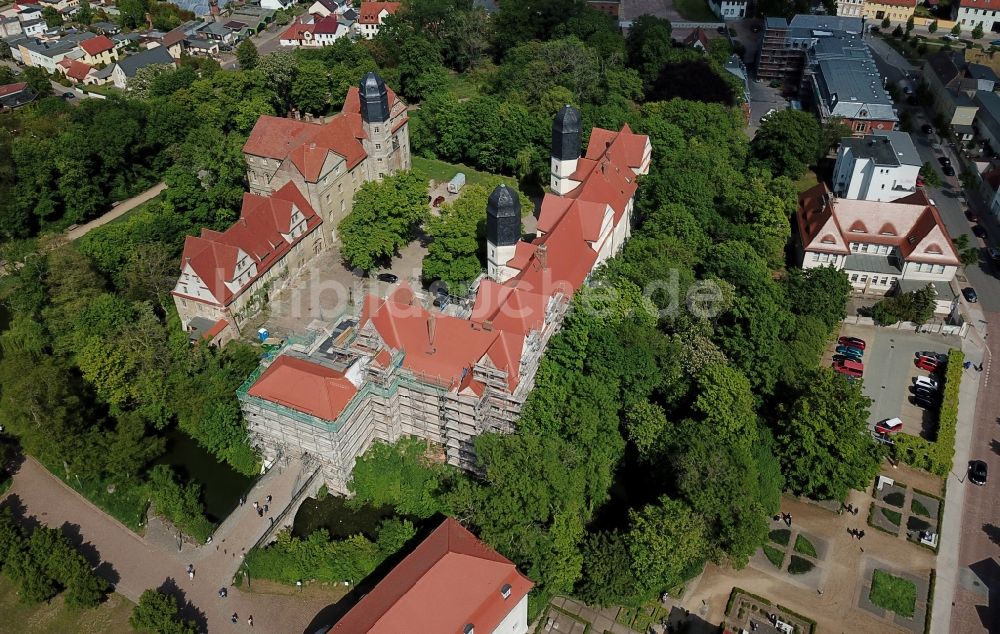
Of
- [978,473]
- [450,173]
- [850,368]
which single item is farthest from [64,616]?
[978,473]

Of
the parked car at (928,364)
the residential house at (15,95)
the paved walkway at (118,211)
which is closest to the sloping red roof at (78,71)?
the residential house at (15,95)

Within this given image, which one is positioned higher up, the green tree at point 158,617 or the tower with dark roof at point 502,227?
the tower with dark roof at point 502,227

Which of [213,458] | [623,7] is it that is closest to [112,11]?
[623,7]

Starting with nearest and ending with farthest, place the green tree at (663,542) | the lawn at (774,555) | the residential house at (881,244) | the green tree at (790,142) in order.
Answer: the green tree at (663,542)
the lawn at (774,555)
the residential house at (881,244)
the green tree at (790,142)

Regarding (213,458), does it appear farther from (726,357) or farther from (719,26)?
(719,26)

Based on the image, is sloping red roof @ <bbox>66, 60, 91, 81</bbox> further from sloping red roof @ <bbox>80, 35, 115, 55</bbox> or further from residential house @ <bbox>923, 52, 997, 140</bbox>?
residential house @ <bbox>923, 52, 997, 140</bbox>

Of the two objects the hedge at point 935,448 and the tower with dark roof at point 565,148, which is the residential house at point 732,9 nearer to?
the tower with dark roof at point 565,148

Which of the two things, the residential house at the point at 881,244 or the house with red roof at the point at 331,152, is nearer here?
the residential house at the point at 881,244
